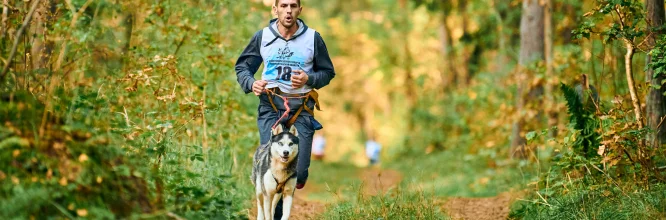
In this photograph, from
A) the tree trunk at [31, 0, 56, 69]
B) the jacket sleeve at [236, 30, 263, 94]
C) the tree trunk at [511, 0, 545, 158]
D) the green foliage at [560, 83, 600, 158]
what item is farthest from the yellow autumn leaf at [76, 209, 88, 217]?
the tree trunk at [511, 0, 545, 158]

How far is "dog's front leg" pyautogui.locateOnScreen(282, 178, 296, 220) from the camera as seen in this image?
6641 millimetres

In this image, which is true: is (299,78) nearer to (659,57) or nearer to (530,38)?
(659,57)

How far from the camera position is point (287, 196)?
22.0 feet

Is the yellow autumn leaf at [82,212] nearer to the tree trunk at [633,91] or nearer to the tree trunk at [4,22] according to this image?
the tree trunk at [4,22]

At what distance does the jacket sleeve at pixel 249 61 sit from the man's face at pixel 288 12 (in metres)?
0.30

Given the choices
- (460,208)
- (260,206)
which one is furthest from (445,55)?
(260,206)

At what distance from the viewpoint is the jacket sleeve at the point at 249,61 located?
23.1ft

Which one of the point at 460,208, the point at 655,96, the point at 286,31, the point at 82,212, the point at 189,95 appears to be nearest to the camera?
the point at 82,212

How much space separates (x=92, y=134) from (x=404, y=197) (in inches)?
150

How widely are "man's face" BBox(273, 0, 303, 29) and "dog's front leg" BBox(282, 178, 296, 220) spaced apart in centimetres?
126

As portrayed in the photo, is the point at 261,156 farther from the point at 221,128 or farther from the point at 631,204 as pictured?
the point at 221,128

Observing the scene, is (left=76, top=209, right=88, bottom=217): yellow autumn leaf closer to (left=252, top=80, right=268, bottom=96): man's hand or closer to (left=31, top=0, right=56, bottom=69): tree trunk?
(left=252, top=80, right=268, bottom=96): man's hand

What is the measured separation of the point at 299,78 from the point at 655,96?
382 centimetres

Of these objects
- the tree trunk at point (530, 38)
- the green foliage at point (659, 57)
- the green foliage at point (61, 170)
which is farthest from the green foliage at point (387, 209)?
the tree trunk at point (530, 38)
